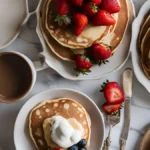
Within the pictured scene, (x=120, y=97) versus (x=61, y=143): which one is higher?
(x=120, y=97)

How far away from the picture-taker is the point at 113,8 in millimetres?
1748

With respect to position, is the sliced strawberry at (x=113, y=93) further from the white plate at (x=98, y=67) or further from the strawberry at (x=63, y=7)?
the strawberry at (x=63, y=7)

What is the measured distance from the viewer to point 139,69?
72.7 inches

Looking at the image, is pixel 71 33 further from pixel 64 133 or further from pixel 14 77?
pixel 64 133

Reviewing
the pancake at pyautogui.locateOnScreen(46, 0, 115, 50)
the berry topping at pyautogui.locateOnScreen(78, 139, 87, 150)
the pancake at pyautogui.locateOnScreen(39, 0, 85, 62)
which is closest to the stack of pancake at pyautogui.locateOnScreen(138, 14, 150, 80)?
the pancake at pyautogui.locateOnScreen(46, 0, 115, 50)

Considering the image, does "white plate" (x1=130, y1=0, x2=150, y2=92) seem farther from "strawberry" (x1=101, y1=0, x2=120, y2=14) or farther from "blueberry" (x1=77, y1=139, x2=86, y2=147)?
"blueberry" (x1=77, y1=139, x2=86, y2=147)

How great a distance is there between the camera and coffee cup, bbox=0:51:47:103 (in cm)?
179

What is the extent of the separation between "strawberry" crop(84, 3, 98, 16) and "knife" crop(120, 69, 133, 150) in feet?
0.96

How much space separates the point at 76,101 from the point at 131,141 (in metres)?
0.29

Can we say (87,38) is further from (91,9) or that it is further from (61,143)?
(61,143)

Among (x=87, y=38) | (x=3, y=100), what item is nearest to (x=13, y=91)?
(x=3, y=100)

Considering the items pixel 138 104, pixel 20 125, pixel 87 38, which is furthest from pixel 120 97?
pixel 20 125

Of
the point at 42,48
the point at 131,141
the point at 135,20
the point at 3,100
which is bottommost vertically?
the point at 131,141

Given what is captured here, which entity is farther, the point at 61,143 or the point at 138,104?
the point at 138,104
